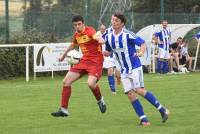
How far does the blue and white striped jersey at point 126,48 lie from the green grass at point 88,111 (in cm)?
103

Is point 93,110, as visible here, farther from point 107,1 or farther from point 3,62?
point 107,1

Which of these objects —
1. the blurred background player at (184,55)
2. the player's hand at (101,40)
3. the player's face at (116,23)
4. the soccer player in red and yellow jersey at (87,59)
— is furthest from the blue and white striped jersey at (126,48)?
the blurred background player at (184,55)

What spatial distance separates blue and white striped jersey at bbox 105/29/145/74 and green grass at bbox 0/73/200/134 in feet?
3.39

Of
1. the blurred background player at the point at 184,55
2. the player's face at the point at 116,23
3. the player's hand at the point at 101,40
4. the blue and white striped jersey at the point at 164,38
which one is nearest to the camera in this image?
the player's face at the point at 116,23

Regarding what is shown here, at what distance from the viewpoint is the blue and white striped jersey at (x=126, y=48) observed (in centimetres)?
1133

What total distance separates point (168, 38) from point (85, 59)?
1423 cm

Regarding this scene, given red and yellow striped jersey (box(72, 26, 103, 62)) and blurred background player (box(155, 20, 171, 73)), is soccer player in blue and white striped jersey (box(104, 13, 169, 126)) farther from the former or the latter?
blurred background player (box(155, 20, 171, 73))

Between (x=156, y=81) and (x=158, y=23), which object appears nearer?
(x=156, y=81)

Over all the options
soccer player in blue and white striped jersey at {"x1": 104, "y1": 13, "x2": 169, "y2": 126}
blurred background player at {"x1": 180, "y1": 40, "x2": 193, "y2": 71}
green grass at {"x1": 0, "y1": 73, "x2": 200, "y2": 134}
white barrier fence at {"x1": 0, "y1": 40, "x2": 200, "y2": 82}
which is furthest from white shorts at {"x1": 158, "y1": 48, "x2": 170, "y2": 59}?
soccer player in blue and white striped jersey at {"x1": 104, "y1": 13, "x2": 169, "y2": 126}

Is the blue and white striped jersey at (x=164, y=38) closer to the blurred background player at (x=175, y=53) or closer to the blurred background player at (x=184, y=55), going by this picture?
the blurred background player at (x=175, y=53)

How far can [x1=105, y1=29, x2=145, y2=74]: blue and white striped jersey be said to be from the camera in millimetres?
11328

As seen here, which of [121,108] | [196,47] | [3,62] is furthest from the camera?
[196,47]

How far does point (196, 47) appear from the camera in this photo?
3105cm

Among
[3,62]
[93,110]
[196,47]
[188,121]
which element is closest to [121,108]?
[93,110]
